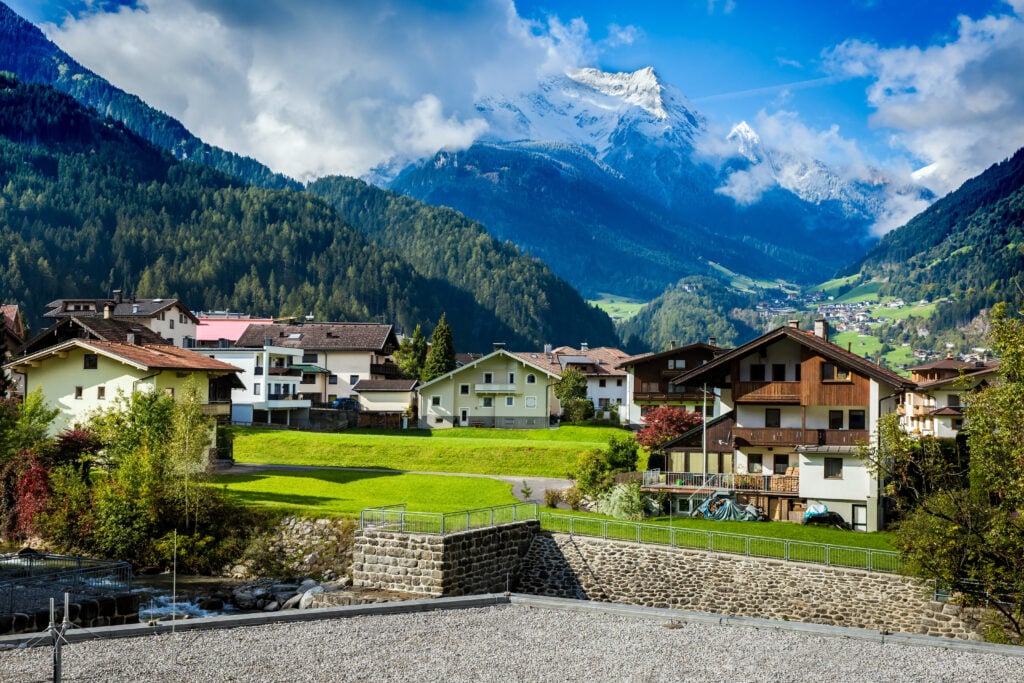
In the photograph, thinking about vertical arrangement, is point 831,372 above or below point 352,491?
above

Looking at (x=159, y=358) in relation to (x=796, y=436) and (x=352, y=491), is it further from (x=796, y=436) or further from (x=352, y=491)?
(x=796, y=436)

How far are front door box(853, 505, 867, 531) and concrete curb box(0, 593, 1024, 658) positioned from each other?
1778cm

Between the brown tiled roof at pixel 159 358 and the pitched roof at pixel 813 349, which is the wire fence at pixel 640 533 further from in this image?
the brown tiled roof at pixel 159 358

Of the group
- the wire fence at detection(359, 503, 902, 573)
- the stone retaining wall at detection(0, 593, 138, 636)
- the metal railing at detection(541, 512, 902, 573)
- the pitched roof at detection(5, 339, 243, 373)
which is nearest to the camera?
the stone retaining wall at detection(0, 593, 138, 636)

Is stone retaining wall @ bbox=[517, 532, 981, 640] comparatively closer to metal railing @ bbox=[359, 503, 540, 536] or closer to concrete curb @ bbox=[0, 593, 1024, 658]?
metal railing @ bbox=[359, 503, 540, 536]

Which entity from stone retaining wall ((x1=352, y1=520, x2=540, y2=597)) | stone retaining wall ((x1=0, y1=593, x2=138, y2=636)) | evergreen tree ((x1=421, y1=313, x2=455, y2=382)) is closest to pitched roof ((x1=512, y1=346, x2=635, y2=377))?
evergreen tree ((x1=421, y1=313, x2=455, y2=382))

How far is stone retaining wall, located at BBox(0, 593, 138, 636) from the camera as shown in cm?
2669

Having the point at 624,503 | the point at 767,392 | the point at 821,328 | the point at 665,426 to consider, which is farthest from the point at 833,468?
the point at 821,328

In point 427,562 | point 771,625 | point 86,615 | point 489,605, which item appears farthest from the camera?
point 427,562

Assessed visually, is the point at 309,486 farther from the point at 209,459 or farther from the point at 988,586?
the point at 988,586

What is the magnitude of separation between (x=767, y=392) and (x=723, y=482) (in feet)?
16.7

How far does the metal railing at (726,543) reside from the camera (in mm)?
33531

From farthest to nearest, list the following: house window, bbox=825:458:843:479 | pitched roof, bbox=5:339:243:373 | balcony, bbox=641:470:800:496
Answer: pitched roof, bbox=5:339:243:373
balcony, bbox=641:470:800:496
house window, bbox=825:458:843:479

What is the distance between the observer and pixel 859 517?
142 feet
